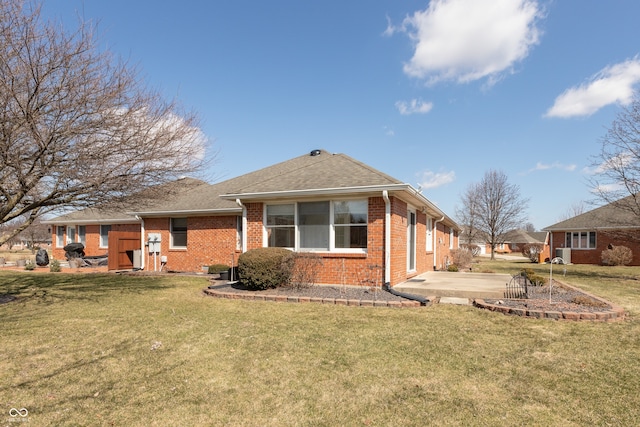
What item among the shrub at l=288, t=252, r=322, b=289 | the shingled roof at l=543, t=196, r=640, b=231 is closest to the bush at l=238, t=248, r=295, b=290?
the shrub at l=288, t=252, r=322, b=289

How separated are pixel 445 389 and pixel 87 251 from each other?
2491 cm

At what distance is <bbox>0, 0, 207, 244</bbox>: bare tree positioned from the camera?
22.6ft

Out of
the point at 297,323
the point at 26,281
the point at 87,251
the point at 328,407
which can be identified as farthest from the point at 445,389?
the point at 87,251

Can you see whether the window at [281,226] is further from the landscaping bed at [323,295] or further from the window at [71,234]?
the window at [71,234]

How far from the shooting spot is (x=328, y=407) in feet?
11.8

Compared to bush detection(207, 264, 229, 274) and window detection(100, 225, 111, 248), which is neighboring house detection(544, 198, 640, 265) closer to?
bush detection(207, 264, 229, 274)

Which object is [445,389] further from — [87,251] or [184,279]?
[87,251]

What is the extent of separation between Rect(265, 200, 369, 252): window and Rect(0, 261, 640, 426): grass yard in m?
3.41

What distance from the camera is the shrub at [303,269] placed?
33.8 ft

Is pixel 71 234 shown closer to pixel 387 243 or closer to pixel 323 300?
pixel 323 300

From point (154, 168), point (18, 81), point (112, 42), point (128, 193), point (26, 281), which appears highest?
point (112, 42)

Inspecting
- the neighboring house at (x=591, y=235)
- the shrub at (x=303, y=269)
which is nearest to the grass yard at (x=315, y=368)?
the shrub at (x=303, y=269)

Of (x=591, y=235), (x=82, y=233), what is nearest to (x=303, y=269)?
(x=82, y=233)

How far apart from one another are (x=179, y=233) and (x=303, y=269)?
30.3 ft
